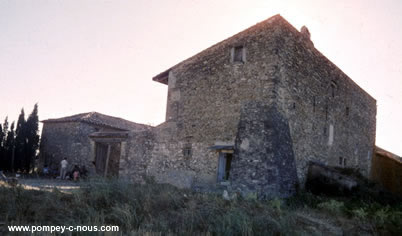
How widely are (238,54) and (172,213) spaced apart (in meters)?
7.07

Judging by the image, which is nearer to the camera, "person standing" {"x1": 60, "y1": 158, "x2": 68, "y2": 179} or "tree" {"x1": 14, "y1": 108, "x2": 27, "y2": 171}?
"person standing" {"x1": 60, "y1": 158, "x2": 68, "y2": 179}

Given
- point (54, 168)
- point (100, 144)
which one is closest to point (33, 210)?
point (100, 144)

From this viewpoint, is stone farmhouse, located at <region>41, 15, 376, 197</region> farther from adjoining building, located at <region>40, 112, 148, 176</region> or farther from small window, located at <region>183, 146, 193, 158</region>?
adjoining building, located at <region>40, 112, 148, 176</region>

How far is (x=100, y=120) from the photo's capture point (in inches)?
836

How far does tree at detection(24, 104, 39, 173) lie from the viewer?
21.6 meters

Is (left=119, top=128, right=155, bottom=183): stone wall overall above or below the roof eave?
below

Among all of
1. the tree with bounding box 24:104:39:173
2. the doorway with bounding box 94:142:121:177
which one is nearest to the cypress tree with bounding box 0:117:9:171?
the tree with bounding box 24:104:39:173

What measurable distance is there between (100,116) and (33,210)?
15.7m

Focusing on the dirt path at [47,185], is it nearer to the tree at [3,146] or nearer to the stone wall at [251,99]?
the stone wall at [251,99]

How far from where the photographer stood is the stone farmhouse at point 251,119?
1059 centimetres

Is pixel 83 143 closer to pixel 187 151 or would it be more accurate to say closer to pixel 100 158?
pixel 100 158

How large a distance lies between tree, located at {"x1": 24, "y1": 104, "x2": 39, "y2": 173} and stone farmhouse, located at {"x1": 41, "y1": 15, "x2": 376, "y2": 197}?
9940 mm

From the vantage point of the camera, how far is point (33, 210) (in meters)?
6.98

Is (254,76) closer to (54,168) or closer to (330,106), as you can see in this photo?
(330,106)
